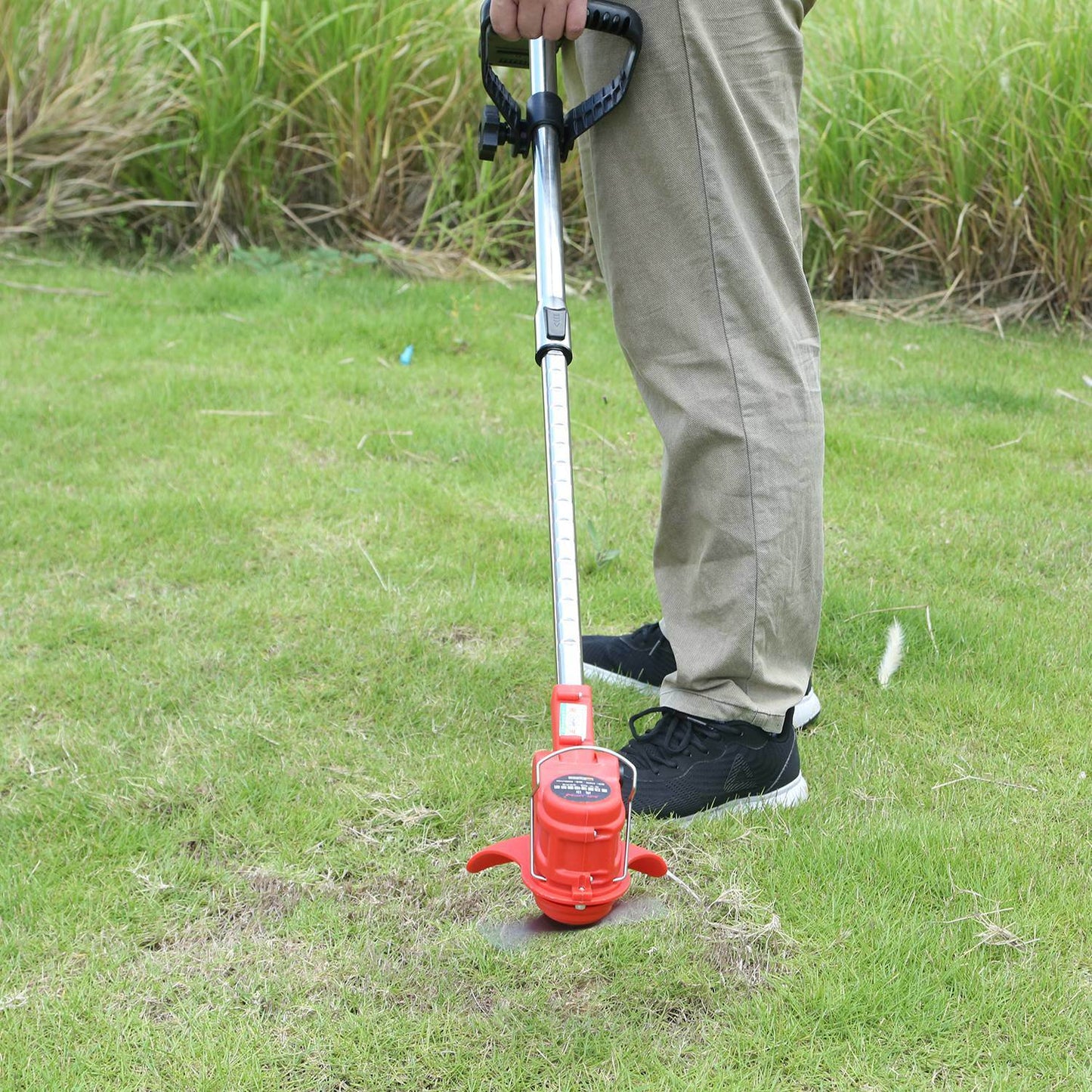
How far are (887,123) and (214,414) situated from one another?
10.2 ft

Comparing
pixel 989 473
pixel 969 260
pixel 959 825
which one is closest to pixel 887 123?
pixel 969 260

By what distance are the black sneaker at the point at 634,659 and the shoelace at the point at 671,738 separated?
1.05 ft

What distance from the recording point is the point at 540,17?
1625 mm

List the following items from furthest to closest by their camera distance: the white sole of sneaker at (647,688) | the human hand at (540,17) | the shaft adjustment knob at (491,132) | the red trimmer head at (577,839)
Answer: the white sole of sneaker at (647,688) → the shaft adjustment knob at (491,132) → the human hand at (540,17) → the red trimmer head at (577,839)

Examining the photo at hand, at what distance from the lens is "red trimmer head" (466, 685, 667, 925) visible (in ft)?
4.49

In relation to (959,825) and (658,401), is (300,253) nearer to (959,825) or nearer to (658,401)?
(658,401)

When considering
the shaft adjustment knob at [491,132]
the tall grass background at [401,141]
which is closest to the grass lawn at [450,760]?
the shaft adjustment knob at [491,132]

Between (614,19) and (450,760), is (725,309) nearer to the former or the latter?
(614,19)

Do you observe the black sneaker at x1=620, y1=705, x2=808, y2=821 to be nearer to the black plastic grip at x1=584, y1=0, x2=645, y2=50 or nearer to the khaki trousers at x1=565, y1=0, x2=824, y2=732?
the khaki trousers at x1=565, y1=0, x2=824, y2=732

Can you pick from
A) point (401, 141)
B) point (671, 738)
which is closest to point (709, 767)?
point (671, 738)

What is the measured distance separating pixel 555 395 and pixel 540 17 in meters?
0.49

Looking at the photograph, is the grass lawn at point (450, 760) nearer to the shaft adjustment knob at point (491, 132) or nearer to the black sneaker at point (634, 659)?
the black sneaker at point (634, 659)

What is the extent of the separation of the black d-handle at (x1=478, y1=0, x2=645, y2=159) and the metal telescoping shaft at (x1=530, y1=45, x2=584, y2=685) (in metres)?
0.05

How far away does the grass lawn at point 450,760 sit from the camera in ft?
4.88
